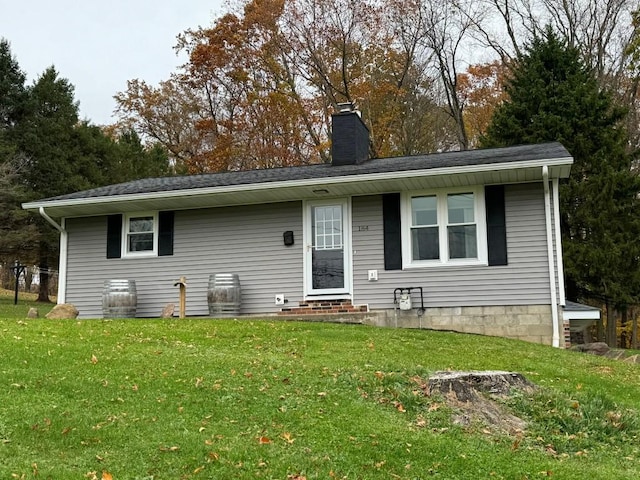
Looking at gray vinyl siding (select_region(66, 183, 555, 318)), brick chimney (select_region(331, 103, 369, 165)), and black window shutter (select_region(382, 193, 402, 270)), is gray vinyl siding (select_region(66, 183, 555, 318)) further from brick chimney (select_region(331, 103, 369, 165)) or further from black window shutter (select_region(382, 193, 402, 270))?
brick chimney (select_region(331, 103, 369, 165))

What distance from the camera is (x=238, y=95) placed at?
2356cm

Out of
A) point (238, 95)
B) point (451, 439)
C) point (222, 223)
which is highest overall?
point (238, 95)

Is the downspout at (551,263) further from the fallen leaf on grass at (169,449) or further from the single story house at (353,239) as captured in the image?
the fallen leaf on grass at (169,449)

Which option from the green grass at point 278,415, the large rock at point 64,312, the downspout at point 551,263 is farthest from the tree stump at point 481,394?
the large rock at point 64,312

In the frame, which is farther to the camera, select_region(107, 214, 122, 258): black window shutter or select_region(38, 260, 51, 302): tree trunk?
select_region(38, 260, 51, 302): tree trunk

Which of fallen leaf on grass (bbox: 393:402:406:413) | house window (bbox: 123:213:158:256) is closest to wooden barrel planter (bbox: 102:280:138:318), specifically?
house window (bbox: 123:213:158:256)

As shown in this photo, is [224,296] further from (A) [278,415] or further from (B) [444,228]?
(A) [278,415]

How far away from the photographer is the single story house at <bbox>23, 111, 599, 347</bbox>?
9.96 meters

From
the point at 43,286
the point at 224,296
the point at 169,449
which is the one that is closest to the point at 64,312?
the point at 224,296

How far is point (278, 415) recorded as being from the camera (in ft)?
15.3

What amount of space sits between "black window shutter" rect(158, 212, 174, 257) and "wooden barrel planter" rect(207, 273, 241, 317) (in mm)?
1325

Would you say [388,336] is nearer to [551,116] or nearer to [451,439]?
[451,439]

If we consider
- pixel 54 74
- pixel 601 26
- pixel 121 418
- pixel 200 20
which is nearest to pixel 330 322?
pixel 121 418

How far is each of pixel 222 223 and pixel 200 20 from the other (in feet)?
48.8
